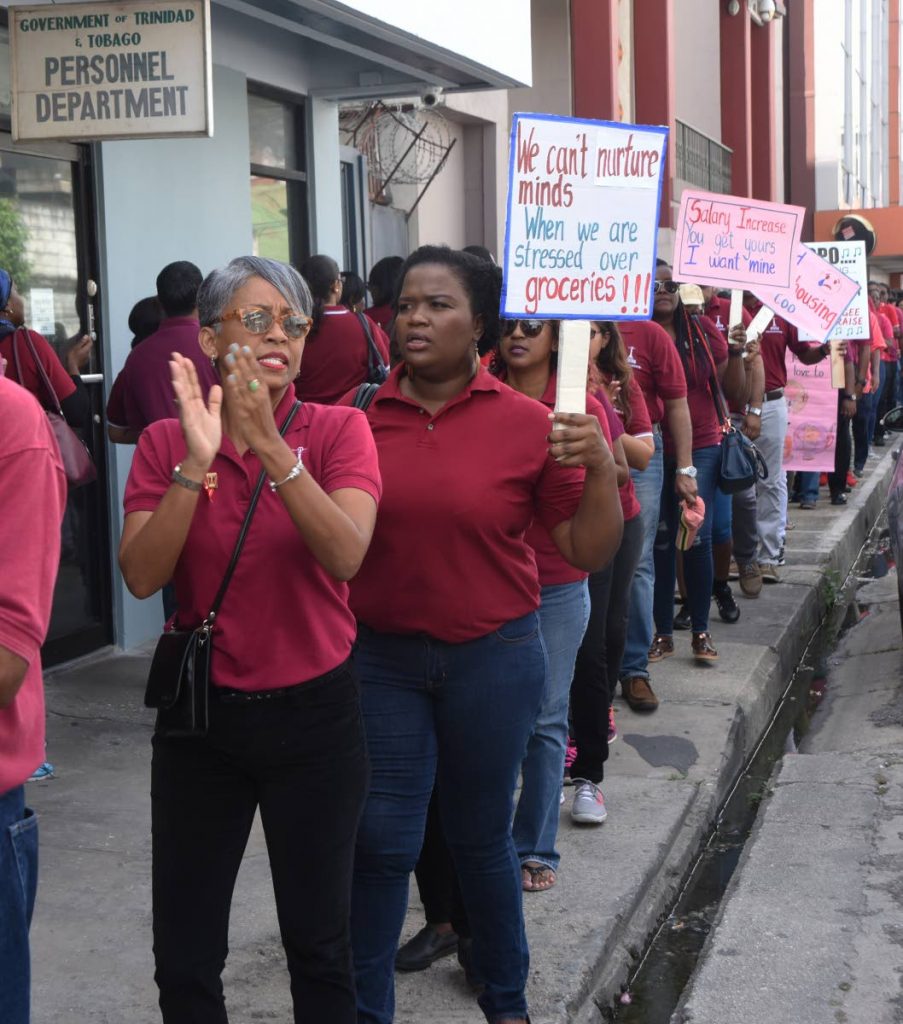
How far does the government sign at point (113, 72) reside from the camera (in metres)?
5.98

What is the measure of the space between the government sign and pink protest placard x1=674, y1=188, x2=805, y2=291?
298cm

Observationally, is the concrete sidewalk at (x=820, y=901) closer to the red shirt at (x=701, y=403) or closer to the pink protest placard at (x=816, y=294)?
the red shirt at (x=701, y=403)

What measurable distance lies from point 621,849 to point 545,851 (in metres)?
0.50

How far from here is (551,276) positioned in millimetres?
3854

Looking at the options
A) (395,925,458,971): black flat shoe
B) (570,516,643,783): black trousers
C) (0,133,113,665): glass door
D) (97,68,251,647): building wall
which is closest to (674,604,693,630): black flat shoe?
(97,68,251,647): building wall

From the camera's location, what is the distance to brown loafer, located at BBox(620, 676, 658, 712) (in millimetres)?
6961

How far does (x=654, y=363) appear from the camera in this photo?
7074 millimetres

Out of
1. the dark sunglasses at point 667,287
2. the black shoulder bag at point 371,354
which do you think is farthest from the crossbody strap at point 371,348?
the dark sunglasses at point 667,287

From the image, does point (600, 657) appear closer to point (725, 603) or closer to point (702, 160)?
point (725, 603)

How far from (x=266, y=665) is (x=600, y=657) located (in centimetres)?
259

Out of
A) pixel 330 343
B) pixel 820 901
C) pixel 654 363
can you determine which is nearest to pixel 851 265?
pixel 654 363

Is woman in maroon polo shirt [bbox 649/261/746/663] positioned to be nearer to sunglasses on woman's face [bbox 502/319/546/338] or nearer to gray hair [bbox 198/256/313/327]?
sunglasses on woman's face [bbox 502/319/546/338]

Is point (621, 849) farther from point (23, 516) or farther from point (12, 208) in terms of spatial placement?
point (12, 208)

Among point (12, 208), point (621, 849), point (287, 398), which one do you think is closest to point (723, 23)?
point (12, 208)
